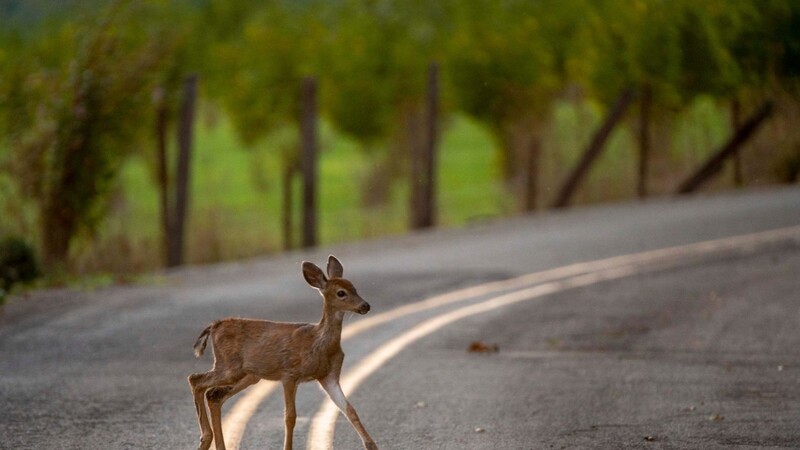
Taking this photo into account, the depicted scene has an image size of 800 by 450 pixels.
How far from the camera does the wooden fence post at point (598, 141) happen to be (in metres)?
24.9

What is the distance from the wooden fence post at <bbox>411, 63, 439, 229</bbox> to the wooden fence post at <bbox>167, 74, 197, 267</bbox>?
503cm

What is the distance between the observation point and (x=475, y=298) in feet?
49.5

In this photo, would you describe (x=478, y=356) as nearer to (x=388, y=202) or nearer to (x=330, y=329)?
(x=330, y=329)

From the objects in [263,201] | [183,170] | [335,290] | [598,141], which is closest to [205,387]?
[335,290]

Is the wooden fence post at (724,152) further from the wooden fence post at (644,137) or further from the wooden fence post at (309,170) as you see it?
the wooden fence post at (309,170)

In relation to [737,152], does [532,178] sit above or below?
below

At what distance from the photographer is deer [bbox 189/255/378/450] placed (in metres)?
7.30

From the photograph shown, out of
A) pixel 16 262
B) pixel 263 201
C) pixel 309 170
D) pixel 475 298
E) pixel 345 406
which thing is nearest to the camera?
pixel 345 406

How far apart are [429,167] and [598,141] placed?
3076 mm

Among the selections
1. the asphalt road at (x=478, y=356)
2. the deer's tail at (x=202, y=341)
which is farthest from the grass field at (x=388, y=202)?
the deer's tail at (x=202, y=341)

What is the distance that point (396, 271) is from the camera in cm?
1745

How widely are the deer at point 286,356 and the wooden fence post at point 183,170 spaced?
12.0 meters

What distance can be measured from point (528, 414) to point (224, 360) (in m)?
2.28

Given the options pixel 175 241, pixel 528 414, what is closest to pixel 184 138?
pixel 175 241
